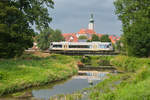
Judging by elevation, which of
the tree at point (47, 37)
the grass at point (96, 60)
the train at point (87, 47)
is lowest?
the grass at point (96, 60)

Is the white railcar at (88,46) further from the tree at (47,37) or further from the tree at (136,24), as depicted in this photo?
the tree at (47,37)

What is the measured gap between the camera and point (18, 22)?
79.6ft

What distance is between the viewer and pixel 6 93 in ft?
38.2

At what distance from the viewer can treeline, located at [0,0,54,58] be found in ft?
71.1

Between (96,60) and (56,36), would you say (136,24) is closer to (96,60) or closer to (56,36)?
(96,60)

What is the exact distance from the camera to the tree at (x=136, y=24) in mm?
30277

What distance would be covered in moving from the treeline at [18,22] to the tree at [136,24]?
503 inches

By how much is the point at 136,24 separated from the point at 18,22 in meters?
17.7

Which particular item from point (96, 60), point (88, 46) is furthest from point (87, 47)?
point (96, 60)

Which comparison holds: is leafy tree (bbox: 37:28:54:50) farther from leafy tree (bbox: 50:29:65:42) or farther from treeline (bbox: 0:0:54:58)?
treeline (bbox: 0:0:54:58)

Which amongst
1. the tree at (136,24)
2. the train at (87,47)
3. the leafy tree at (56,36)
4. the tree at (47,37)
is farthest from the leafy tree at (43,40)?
the tree at (136,24)

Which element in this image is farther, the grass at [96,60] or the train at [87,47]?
the train at [87,47]

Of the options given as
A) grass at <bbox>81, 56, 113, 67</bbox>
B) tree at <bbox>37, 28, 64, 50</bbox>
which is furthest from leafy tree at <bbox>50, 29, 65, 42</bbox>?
grass at <bbox>81, 56, 113, 67</bbox>

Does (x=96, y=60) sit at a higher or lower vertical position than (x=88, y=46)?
lower
